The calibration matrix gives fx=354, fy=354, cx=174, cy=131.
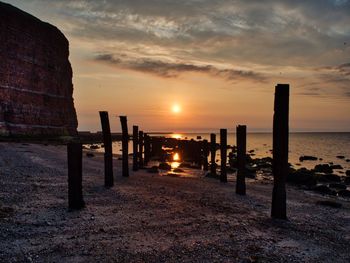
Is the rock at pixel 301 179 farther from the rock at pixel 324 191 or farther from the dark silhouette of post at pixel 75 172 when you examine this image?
the dark silhouette of post at pixel 75 172

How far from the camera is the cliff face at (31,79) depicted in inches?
1777

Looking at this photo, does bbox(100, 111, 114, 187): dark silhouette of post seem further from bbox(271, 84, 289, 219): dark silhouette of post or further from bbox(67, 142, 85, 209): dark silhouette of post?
bbox(271, 84, 289, 219): dark silhouette of post

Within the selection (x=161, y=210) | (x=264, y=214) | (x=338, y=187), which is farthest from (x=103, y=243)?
(x=338, y=187)

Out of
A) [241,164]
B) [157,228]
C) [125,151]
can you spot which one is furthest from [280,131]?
[125,151]

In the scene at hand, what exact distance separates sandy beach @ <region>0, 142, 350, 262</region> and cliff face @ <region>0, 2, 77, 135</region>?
3535cm

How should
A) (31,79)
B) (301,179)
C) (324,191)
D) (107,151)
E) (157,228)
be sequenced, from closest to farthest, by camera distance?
(157,228), (107,151), (324,191), (301,179), (31,79)

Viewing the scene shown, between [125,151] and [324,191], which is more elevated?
[125,151]

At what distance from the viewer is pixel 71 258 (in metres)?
6.30

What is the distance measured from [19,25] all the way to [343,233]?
50763 millimetres

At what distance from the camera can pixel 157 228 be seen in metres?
8.14

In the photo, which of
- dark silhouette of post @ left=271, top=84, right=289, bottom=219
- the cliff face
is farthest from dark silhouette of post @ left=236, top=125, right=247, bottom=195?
the cliff face

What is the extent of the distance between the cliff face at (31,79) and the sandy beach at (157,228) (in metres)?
35.3

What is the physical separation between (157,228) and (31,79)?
48490mm

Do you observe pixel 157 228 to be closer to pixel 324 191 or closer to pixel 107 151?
pixel 107 151
